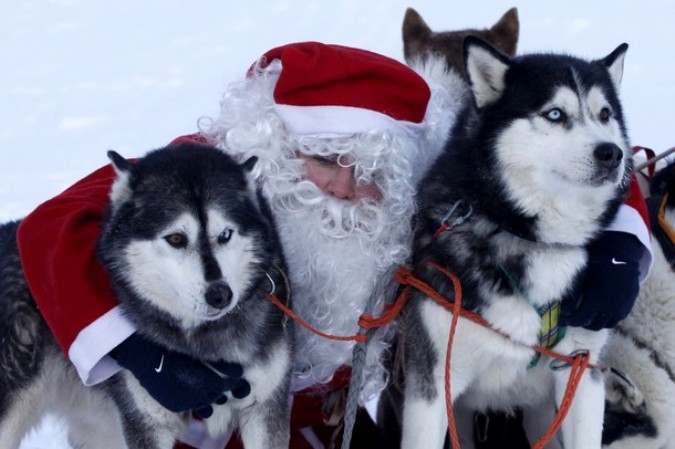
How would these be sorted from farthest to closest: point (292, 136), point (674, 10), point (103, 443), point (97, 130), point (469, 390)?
point (674, 10)
point (97, 130)
point (103, 443)
point (292, 136)
point (469, 390)

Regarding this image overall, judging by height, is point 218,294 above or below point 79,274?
above

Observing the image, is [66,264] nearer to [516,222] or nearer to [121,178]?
[121,178]

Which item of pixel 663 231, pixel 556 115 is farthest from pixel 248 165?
pixel 663 231

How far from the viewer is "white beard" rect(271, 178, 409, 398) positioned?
283cm

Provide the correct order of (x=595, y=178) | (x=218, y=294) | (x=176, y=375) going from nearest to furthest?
(x=218, y=294) → (x=595, y=178) → (x=176, y=375)

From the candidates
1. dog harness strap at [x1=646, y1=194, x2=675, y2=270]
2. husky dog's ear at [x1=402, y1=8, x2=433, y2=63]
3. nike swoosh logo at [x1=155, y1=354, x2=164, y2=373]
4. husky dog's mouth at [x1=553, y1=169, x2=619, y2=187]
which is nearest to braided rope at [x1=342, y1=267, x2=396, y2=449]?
nike swoosh logo at [x1=155, y1=354, x2=164, y2=373]

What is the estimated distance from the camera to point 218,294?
215 cm

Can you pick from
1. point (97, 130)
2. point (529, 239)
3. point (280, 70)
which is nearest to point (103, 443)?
point (280, 70)

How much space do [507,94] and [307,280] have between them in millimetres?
853

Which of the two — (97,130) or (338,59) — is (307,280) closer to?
(338,59)

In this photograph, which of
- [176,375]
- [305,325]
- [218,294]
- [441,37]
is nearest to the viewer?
[218,294]

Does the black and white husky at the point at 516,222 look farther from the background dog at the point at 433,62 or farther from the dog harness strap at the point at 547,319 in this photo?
the background dog at the point at 433,62

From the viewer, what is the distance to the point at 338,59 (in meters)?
2.76

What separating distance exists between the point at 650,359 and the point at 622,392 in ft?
0.46
